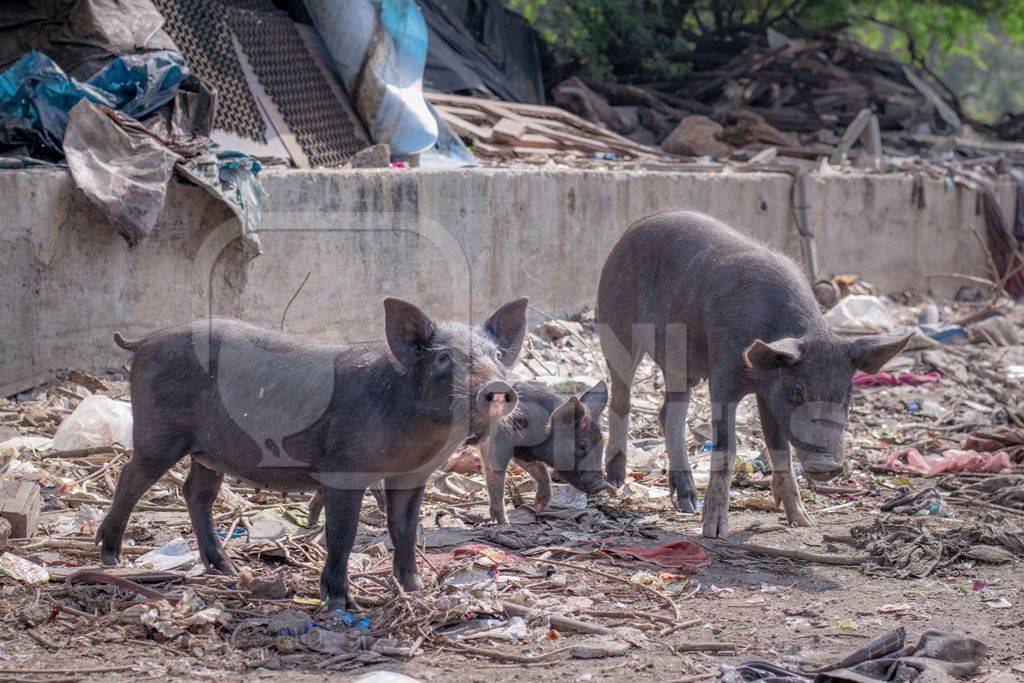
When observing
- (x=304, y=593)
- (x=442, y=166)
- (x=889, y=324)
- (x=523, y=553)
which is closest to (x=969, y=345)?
(x=889, y=324)

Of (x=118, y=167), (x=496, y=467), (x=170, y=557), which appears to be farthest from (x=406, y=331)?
(x=118, y=167)

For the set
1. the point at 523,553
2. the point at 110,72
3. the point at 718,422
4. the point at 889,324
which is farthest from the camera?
the point at 889,324

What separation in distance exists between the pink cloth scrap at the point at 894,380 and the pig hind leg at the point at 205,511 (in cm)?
678

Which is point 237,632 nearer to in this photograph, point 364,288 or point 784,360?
point 784,360

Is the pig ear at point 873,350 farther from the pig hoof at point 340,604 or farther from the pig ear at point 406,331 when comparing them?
the pig hoof at point 340,604

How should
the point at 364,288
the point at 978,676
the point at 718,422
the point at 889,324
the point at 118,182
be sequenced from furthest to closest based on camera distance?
the point at 889,324 → the point at 364,288 → the point at 118,182 → the point at 718,422 → the point at 978,676

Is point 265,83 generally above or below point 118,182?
above

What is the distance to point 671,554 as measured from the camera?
20.8 feet

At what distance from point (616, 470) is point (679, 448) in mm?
504

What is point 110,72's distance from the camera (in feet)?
31.0

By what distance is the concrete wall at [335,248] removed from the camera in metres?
8.44

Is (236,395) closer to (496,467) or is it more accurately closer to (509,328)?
(509,328)

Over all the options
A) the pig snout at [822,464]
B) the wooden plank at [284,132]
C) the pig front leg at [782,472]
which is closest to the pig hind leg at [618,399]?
the pig front leg at [782,472]

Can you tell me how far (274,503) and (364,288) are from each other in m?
3.73
